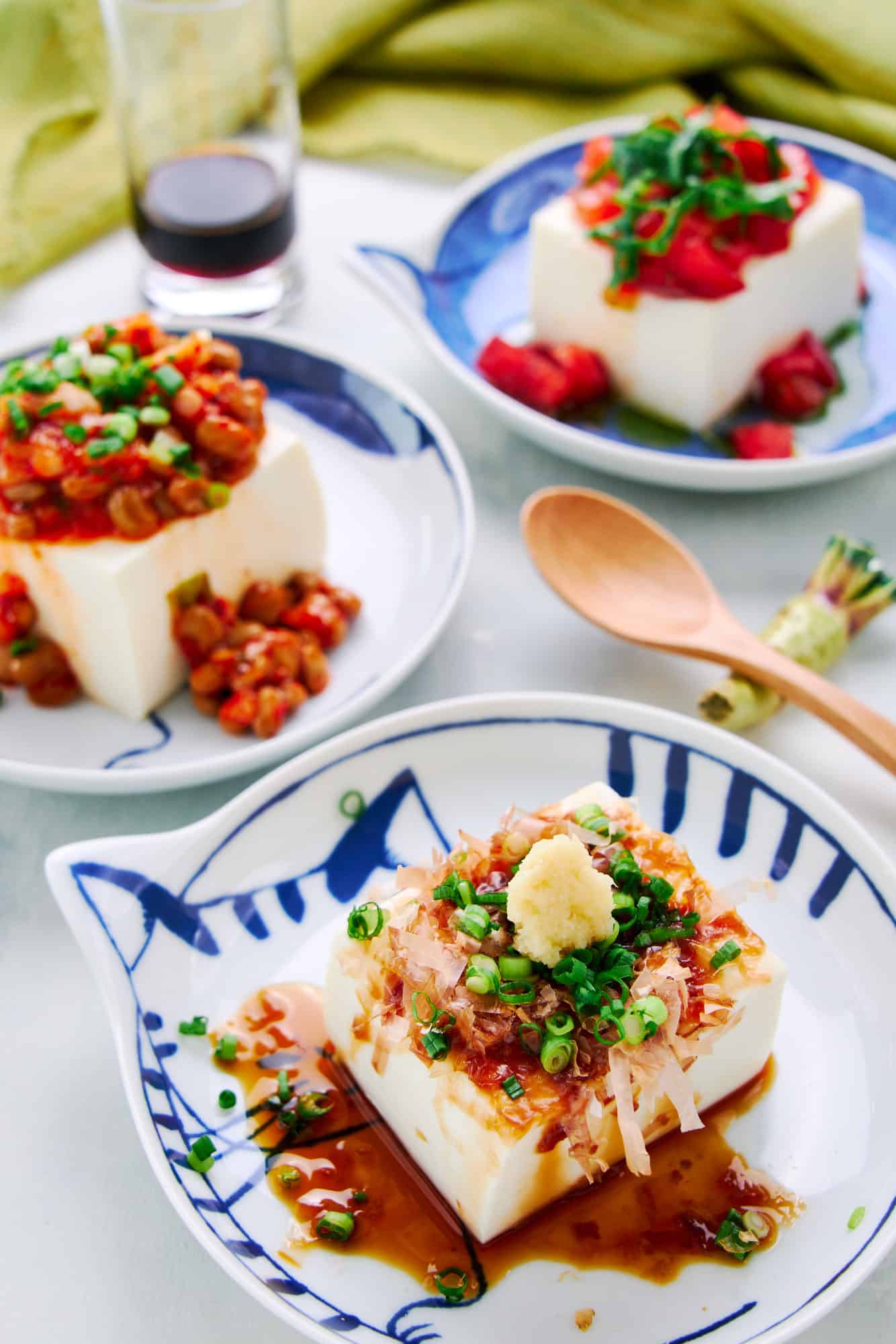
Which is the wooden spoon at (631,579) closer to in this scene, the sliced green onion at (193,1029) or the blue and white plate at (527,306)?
the blue and white plate at (527,306)

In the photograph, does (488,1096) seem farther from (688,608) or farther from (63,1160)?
(688,608)

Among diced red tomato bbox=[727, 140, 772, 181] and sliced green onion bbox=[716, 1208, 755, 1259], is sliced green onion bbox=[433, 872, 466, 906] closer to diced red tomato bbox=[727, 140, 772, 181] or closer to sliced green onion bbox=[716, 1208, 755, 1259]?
sliced green onion bbox=[716, 1208, 755, 1259]

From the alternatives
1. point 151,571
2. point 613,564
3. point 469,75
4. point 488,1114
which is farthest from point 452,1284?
point 469,75

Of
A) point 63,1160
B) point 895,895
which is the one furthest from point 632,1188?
point 63,1160

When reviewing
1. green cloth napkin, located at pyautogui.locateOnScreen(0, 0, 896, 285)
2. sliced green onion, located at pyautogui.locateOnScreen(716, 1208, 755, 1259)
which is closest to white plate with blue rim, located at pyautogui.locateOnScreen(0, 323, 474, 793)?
sliced green onion, located at pyautogui.locateOnScreen(716, 1208, 755, 1259)

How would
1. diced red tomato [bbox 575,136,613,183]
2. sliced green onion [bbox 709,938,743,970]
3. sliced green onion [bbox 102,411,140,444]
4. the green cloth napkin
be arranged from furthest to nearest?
the green cloth napkin < diced red tomato [bbox 575,136,613,183] < sliced green onion [bbox 102,411,140,444] < sliced green onion [bbox 709,938,743,970]
